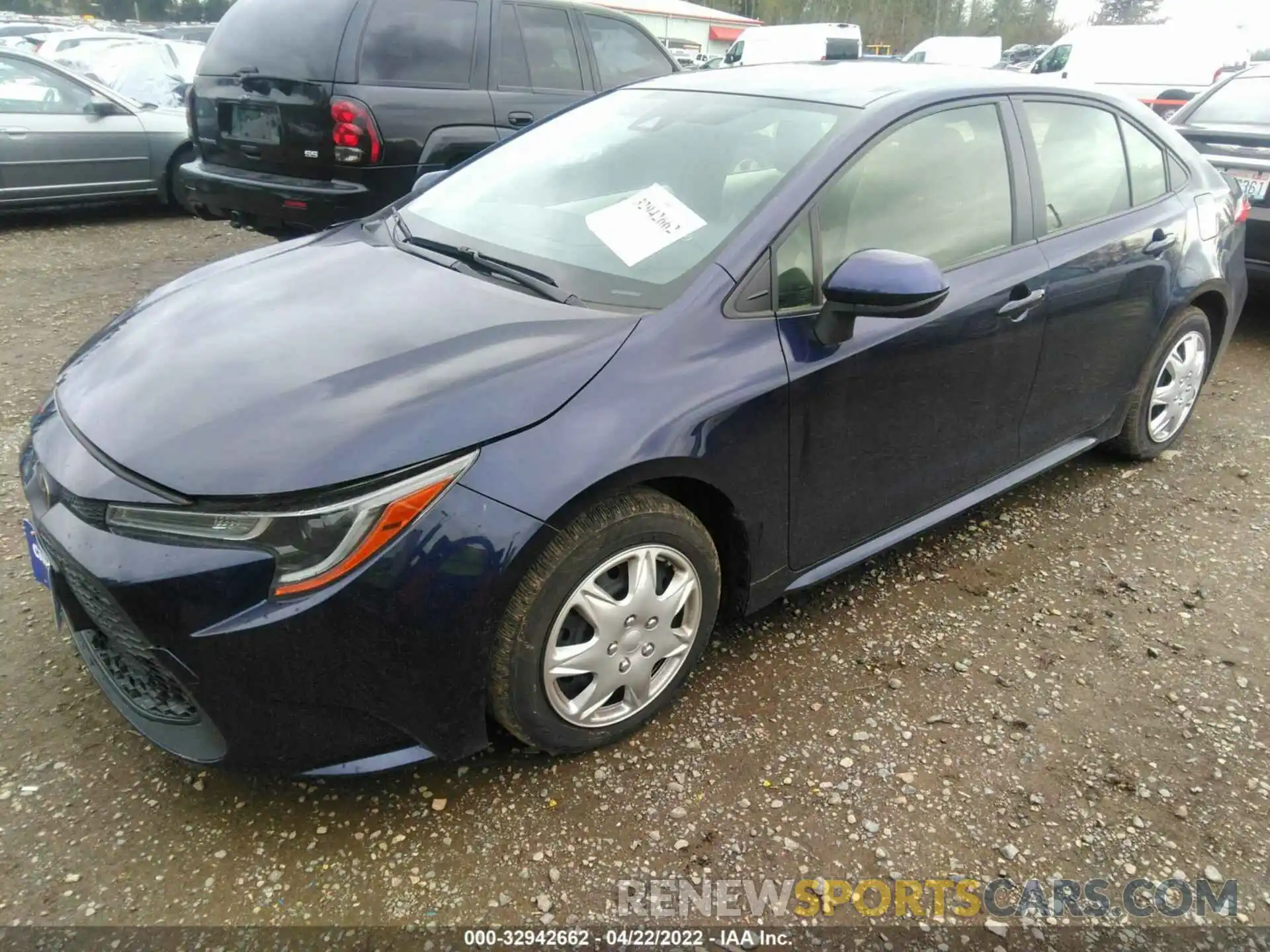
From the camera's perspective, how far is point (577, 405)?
1925 mm

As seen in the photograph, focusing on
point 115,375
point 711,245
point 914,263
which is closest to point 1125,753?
point 914,263

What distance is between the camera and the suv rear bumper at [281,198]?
5.20m

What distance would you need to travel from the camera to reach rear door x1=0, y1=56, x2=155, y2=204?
23.0ft

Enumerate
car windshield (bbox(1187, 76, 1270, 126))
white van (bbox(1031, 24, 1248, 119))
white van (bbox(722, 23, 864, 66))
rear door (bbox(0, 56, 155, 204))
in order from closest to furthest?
car windshield (bbox(1187, 76, 1270, 126)) → rear door (bbox(0, 56, 155, 204)) → white van (bbox(1031, 24, 1248, 119)) → white van (bbox(722, 23, 864, 66))

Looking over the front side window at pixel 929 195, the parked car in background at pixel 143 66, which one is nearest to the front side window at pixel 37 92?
the parked car in background at pixel 143 66

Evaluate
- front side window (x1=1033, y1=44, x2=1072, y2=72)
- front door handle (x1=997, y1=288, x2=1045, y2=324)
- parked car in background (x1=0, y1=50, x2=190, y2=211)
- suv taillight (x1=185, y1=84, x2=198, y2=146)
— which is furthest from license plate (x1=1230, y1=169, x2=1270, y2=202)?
front side window (x1=1033, y1=44, x2=1072, y2=72)

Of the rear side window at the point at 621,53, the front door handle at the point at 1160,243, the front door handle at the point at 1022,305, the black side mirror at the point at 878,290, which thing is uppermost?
the rear side window at the point at 621,53

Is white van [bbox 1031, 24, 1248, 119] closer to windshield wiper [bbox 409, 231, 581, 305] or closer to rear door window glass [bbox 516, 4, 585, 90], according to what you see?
rear door window glass [bbox 516, 4, 585, 90]

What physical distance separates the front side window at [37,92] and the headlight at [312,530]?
734 cm

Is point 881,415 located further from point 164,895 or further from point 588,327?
point 164,895

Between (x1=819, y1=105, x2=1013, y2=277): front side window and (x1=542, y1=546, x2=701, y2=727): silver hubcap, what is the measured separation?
3.03 feet

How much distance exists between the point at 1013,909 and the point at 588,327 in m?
1.59

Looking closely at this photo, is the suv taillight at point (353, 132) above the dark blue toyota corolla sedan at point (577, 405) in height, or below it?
above

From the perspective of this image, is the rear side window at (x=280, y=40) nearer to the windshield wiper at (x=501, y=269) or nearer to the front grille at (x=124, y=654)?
the windshield wiper at (x=501, y=269)
